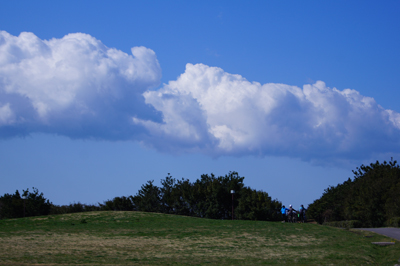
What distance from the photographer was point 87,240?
828 inches

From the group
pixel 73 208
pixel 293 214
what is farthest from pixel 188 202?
pixel 293 214

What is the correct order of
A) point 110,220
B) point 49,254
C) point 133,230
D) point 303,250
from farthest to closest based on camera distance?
point 110,220, point 133,230, point 303,250, point 49,254

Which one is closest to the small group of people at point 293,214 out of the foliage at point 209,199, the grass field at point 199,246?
the grass field at point 199,246

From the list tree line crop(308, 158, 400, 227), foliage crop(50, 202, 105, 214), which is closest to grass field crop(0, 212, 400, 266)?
tree line crop(308, 158, 400, 227)

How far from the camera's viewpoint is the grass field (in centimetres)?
1511

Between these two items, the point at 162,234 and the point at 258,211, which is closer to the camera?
the point at 162,234

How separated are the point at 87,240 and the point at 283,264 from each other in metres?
11.2

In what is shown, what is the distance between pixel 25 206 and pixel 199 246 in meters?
37.7

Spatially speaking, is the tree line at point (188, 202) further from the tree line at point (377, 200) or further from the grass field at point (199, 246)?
the grass field at point (199, 246)

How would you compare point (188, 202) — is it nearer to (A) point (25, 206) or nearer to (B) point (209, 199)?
(B) point (209, 199)

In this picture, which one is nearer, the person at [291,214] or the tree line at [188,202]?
the person at [291,214]

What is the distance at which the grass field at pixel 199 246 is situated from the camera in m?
15.1

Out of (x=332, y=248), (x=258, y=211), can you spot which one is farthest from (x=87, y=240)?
(x=258, y=211)

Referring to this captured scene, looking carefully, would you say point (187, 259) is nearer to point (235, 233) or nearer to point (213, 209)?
point (235, 233)
